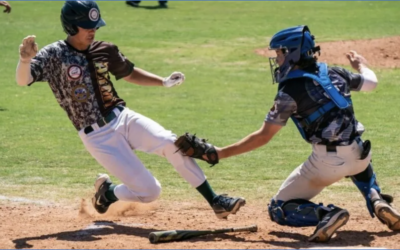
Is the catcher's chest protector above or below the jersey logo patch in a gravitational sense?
above

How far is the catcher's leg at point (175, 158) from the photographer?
22.9 feet

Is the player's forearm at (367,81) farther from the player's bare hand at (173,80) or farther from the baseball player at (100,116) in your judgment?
the player's bare hand at (173,80)

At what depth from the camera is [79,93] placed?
7.15 m

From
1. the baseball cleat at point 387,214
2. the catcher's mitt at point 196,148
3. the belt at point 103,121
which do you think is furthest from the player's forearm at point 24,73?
the baseball cleat at point 387,214

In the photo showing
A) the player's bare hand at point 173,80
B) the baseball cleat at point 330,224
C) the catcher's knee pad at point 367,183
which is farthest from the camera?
the player's bare hand at point 173,80

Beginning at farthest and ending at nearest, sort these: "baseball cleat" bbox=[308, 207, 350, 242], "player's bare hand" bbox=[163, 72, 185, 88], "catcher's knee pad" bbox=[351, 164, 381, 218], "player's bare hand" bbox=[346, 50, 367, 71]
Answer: "player's bare hand" bbox=[163, 72, 185, 88] < "player's bare hand" bbox=[346, 50, 367, 71] < "catcher's knee pad" bbox=[351, 164, 381, 218] < "baseball cleat" bbox=[308, 207, 350, 242]

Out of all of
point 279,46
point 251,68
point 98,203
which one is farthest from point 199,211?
point 251,68

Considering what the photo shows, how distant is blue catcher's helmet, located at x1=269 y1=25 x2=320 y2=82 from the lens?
22.1 feet

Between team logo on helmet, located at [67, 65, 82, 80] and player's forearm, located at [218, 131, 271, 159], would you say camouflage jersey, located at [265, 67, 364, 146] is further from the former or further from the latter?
team logo on helmet, located at [67, 65, 82, 80]

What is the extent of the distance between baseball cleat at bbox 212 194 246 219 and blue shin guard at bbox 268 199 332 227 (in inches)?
12.0

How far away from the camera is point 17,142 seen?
40.0 ft

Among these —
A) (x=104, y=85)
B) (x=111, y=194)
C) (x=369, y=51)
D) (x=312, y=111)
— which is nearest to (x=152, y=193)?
(x=111, y=194)

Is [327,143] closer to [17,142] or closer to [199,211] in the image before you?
[199,211]

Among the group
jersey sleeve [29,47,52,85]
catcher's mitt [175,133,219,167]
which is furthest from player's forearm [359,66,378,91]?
jersey sleeve [29,47,52,85]
